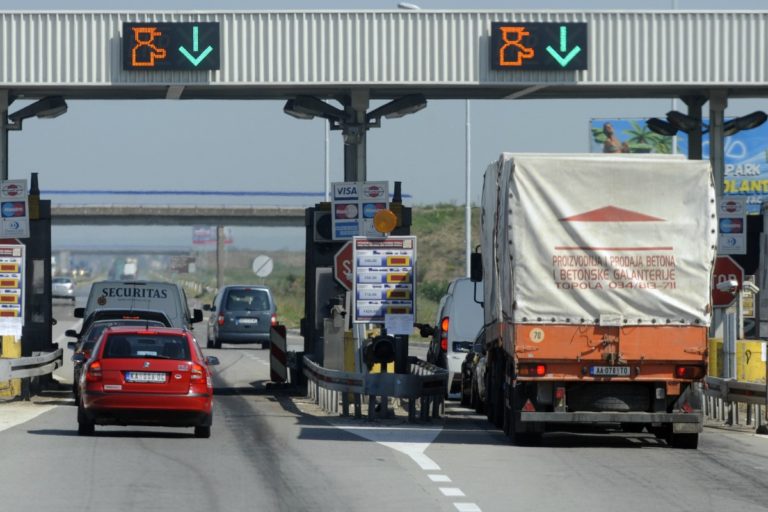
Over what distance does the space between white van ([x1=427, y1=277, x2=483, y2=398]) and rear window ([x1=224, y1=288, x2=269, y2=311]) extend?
20.9m

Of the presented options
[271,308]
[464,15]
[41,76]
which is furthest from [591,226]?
[271,308]

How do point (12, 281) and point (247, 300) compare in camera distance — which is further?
point (247, 300)

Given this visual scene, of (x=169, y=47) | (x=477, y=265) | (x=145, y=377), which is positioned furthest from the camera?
(x=169, y=47)

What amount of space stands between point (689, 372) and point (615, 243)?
64.6 inches

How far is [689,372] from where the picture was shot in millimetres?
20281

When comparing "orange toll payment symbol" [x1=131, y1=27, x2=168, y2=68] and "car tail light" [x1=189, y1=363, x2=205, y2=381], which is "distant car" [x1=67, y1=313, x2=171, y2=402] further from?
"car tail light" [x1=189, y1=363, x2=205, y2=381]

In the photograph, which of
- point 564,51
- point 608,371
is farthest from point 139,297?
point 608,371

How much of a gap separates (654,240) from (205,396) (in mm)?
5425

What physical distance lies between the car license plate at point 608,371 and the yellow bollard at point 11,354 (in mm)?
12784

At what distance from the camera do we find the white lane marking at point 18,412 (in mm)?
24219

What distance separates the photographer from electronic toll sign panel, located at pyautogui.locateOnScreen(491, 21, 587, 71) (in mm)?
30016

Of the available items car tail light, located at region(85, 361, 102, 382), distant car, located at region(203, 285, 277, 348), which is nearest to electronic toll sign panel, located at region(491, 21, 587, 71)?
car tail light, located at region(85, 361, 102, 382)

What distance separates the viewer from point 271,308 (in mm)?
→ 50531

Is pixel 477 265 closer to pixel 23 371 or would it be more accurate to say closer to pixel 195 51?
pixel 195 51
